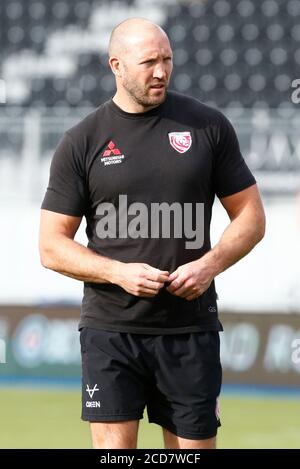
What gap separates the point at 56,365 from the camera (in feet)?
36.3

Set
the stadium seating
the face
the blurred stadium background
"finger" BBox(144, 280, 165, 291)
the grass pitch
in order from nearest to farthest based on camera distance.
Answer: "finger" BBox(144, 280, 165, 291) < the face < the grass pitch < the blurred stadium background < the stadium seating

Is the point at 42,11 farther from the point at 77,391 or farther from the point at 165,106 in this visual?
the point at 165,106

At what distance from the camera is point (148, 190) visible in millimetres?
4559

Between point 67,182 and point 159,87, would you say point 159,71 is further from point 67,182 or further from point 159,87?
point 67,182

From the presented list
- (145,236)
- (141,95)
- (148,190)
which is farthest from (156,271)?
(141,95)

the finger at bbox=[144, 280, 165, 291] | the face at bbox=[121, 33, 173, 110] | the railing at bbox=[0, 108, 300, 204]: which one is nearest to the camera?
the finger at bbox=[144, 280, 165, 291]

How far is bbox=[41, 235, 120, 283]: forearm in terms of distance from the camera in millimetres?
4512

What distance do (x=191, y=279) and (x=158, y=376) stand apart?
19.4 inches

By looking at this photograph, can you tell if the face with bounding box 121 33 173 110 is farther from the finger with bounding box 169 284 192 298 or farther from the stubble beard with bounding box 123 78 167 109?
the finger with bounding box 169 284 192 298

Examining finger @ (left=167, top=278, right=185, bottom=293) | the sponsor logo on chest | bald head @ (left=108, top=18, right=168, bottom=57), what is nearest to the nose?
bald head @ (left=108, top=18, right=168, bottom=57)

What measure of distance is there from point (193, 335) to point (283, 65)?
34.0ft

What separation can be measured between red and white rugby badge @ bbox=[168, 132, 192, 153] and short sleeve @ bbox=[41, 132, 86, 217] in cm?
40

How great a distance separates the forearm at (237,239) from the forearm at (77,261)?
1.44ft

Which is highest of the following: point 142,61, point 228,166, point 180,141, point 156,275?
point 142,61
